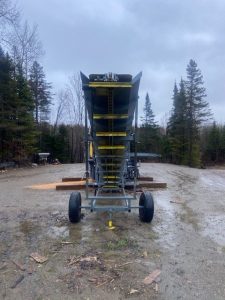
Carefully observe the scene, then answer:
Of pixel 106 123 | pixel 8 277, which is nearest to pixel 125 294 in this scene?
pixel 8 277

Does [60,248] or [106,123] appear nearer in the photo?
[60,248]

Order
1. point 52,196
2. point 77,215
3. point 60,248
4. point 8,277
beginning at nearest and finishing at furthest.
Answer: point 8,277 → point 60,248 → point 77,215 → point 52,196

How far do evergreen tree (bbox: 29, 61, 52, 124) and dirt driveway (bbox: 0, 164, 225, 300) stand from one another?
29.2 m

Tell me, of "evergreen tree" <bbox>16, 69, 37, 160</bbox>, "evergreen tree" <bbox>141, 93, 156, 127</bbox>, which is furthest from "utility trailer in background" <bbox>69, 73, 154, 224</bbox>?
"evergreen tree" <bbox>141, 93, 156, 127</bbox>

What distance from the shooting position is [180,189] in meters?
10.5

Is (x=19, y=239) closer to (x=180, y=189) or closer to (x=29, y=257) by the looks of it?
(x=29, y=257)

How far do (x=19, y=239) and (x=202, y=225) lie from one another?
315 cm

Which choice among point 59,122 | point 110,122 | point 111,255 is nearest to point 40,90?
point 59,122

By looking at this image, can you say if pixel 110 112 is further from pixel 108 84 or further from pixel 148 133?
pixel 148 133

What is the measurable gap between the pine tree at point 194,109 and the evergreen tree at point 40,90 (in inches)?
619

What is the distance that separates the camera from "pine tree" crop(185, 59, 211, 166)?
37312mm

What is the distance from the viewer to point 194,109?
3728 cm

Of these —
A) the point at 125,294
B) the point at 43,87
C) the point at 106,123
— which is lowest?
the point at 125,294

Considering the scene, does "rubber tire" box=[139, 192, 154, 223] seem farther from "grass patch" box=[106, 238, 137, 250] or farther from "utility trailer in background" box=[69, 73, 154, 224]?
"grass patch" box=[106, 238, 137, 250]
